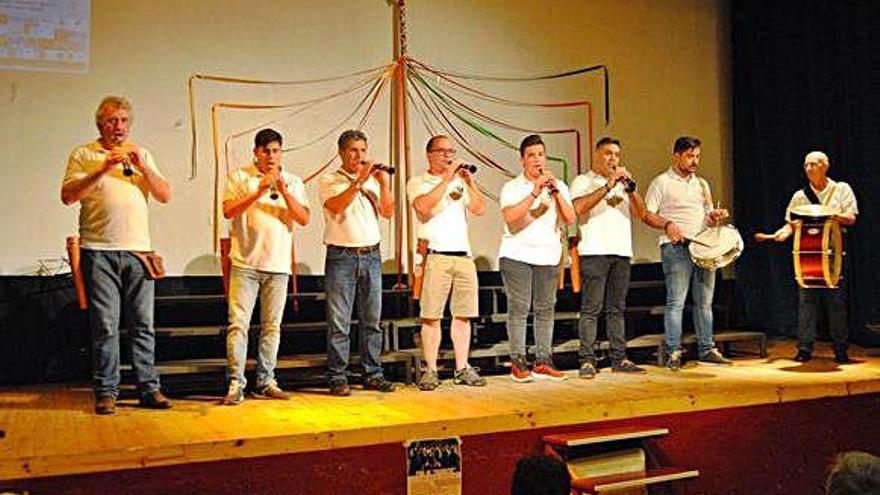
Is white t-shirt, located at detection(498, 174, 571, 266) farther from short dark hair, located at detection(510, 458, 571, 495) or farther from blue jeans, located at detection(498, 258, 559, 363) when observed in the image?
short dark hair, located at detection(510, 458, 571, 495)

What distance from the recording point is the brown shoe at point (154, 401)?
15.3 feet

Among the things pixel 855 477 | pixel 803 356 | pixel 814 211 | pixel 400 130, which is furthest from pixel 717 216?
pixel 855 477

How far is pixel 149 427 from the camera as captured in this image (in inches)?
165

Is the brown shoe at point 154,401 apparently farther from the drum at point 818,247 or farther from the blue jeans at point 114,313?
the drum at point 818,247

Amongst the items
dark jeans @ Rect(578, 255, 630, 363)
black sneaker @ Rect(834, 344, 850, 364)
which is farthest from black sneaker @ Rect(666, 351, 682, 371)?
black sneaker @ Rect(834, 344, 850, 364)

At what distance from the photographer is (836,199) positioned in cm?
612

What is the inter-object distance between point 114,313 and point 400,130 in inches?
103

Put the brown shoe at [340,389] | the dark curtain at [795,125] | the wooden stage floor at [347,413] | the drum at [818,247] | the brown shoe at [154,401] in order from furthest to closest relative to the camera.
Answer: the dark curtain at [795,125] → the drum at [818,247] → the brown shoe at [340,389] → the brown shoe at [154,401] → the wooden stage floor at [347,413]

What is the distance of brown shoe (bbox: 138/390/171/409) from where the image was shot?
467 cm

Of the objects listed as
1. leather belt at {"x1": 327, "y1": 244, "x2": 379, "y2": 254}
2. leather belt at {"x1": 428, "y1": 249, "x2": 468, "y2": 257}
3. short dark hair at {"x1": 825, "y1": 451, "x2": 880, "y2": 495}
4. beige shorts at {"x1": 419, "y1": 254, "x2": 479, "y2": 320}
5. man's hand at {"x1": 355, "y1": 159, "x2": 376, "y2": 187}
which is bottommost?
short dark hair at {"x1": 825, "y1": 451, "x2": 880, "y2": 495}

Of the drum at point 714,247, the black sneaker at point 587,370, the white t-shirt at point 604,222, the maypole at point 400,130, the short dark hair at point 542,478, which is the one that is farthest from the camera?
the maypole at point 400,130

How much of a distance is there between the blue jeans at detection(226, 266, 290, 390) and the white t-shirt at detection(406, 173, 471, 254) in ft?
2.70

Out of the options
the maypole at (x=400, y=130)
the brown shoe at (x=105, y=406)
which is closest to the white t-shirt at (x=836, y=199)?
the maypole at (x=400, y=130)

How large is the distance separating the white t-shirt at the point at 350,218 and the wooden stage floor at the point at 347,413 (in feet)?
2.74
